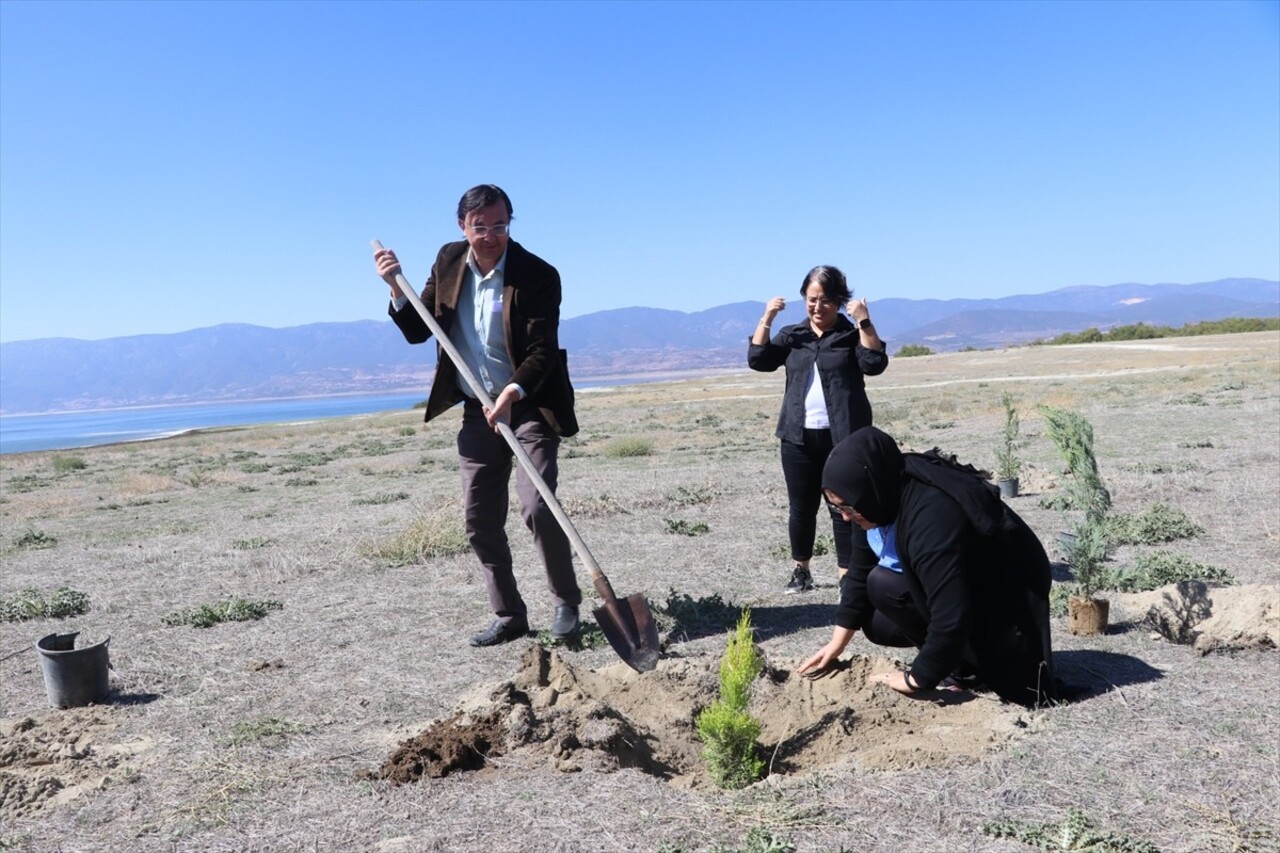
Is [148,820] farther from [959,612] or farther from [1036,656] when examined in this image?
[1036,656]

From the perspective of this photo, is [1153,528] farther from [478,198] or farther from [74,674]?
[74,674]

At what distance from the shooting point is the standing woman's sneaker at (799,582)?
6.32 meters

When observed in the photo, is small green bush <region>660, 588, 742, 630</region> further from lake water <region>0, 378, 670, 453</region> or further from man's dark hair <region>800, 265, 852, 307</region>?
lake water <region>0, 378, 670, 453</region>

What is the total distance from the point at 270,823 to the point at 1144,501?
27.1ft

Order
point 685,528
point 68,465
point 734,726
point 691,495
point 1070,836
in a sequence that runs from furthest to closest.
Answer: point 68,465 → point 691,495 → point 685,528 → point 734,726 → point 1070,836

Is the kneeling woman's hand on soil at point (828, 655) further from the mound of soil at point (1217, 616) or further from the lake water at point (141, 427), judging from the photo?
the lake water at point (141, 427)

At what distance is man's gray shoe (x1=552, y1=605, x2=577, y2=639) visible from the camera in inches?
212

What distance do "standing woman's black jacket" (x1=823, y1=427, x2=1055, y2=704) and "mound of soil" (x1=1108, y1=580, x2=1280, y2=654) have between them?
1261mm

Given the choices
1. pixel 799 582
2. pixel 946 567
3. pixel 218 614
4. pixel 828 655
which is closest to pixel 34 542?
pixel 218 614

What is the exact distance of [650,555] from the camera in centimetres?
786

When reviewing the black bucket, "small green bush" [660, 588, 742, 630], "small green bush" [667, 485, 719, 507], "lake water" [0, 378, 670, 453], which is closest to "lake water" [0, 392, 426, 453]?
"lake water" [0, 378, 670, 453]

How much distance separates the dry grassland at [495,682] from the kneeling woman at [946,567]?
21cm

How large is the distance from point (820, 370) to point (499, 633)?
230cm

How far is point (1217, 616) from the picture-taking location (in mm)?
4727
